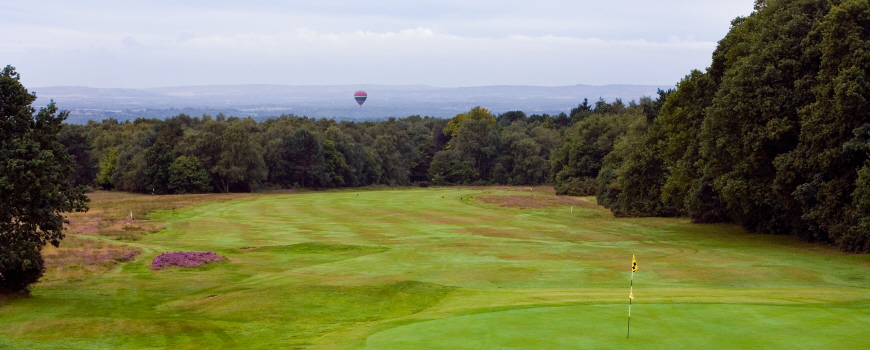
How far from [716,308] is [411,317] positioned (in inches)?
334

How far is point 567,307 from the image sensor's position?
67.5 ft

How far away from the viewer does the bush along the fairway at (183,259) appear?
32.5 metres

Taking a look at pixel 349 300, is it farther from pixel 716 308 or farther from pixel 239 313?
pixel 716 308

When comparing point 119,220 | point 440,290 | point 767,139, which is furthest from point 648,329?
point 119,220

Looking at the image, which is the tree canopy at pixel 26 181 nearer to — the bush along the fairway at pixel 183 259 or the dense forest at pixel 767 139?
the bush along the fairway at pixel 183 259

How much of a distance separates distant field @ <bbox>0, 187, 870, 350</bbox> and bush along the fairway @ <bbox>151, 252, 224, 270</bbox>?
1.83 ft

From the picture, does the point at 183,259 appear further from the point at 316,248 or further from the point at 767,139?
the point at 767,139

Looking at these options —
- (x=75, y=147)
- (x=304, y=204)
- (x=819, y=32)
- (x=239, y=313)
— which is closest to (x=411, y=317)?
(x=239, y=313)

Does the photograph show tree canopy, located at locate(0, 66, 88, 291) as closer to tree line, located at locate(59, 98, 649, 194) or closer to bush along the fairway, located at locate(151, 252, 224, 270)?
bush along the fairway, located at locate(151, 252, 224, 270)

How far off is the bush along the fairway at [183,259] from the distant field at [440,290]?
1.83 feet

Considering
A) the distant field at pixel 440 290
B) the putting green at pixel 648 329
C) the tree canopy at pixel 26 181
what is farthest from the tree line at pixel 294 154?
the putting green at pixel 648 329

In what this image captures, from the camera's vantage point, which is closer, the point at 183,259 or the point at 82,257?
the point at 183,259

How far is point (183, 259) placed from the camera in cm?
3334

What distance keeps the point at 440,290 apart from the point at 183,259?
1385cm
